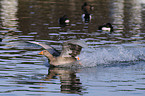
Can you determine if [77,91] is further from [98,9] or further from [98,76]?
[98,9]

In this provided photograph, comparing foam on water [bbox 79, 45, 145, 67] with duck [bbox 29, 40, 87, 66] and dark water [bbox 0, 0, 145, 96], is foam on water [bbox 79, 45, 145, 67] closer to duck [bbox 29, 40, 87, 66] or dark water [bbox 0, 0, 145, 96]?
dark water [bbox 0, 0, 145, 96]

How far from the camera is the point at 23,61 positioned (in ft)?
71.1

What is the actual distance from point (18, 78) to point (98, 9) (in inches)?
1460

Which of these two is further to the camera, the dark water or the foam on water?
the foam on water

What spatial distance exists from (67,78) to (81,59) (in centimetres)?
387

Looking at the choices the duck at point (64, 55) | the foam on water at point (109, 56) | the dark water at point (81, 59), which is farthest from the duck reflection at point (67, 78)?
the foam on water at point (109, 56)

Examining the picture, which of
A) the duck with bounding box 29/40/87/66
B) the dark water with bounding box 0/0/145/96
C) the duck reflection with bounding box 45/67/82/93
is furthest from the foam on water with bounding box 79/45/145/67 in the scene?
the duck reflection with bounding box 45/67/82/93

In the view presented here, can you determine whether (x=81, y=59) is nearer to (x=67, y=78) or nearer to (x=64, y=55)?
(x=64, y=55)

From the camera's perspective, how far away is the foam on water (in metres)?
21.6

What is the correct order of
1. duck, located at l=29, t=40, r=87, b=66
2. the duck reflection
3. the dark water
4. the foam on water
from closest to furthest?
the dark water
the duck reflection
duck, located at l=29, t=40, r=87, b=66
the foam on water

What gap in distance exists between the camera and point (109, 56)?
22375 millimetres

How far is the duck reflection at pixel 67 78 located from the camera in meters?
16.3

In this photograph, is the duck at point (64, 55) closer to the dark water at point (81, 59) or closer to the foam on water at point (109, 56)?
the dark water at point (81, 59)

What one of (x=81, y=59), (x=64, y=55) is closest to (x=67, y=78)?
(x=64, y=55)
